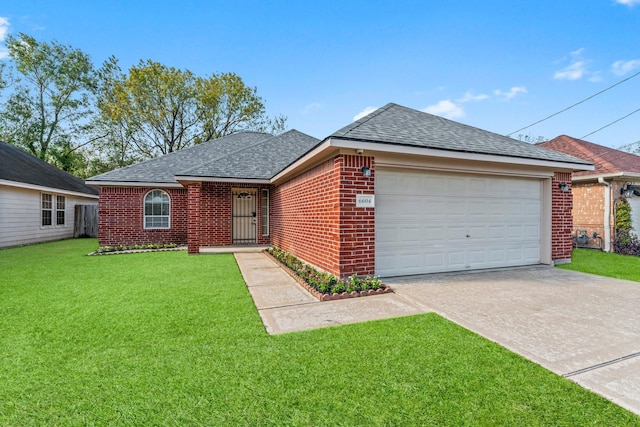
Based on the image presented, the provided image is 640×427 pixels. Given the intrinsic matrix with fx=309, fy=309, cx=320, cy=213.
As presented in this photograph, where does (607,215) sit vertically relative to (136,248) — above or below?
above

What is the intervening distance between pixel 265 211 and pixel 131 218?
17.7 feet

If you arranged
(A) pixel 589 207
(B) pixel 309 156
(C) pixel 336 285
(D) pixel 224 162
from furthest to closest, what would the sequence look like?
(D) pixel 224 162 < (A) pixel 589 207 < (B) pixel 309 156 < (C) pixel 336 285

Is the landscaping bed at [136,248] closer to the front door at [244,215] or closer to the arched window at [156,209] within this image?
the arched window at [156,209]

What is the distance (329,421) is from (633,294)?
583 centimetres

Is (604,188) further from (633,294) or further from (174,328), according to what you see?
(174,328)

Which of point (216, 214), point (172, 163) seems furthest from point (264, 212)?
point (172, 163)

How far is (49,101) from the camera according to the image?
25.3 metres

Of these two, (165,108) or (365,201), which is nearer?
(365,201)

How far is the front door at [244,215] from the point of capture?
40.2 feet

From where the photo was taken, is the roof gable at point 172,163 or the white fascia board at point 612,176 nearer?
the white fascia board at point 612,176

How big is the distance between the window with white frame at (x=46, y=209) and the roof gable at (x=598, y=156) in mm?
22821

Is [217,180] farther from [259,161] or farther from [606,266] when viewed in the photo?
[606,266]

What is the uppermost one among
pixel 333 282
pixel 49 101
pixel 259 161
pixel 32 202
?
pixel 49 101

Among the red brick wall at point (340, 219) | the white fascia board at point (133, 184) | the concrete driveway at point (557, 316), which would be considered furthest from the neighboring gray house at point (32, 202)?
the concrete driveway at point (557, 316)
